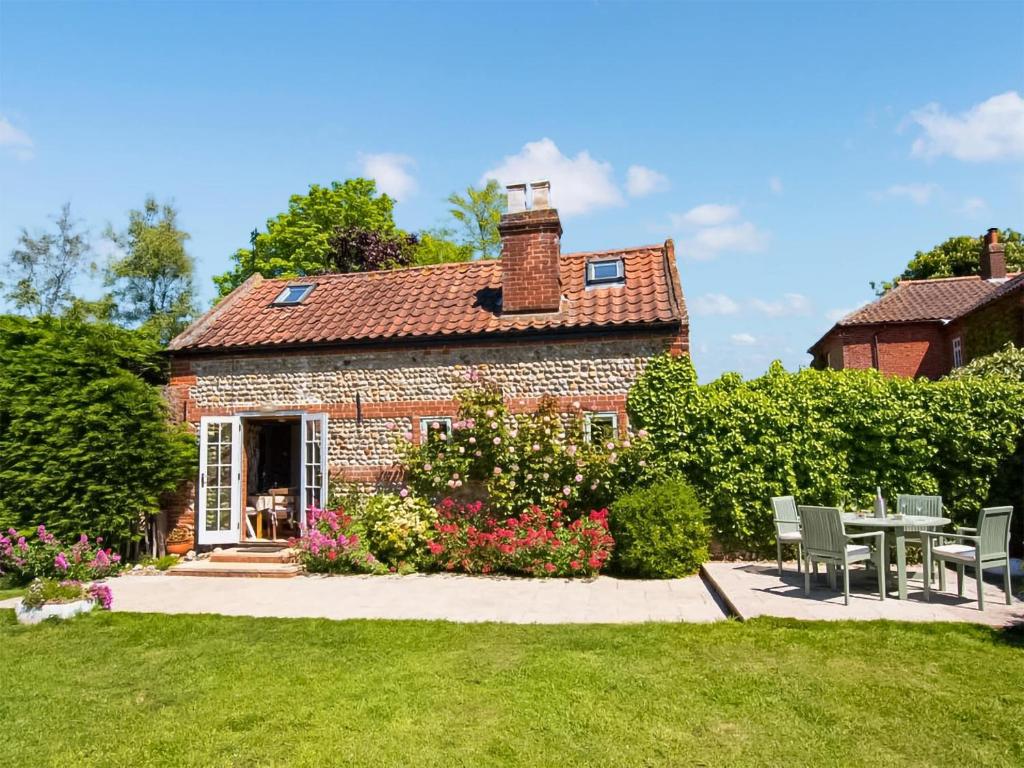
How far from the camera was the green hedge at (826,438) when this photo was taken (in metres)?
9.68

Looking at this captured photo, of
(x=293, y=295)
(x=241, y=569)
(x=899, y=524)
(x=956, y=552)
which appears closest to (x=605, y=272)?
(x=293, y=295)

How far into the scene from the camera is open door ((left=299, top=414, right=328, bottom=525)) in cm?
1164

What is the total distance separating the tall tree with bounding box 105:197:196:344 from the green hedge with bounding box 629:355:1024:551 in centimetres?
2537

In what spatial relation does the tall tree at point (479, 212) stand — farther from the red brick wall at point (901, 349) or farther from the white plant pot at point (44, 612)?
the white plant pot at point (44, 612)

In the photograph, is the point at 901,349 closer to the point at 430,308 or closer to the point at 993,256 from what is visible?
the point at 993,256

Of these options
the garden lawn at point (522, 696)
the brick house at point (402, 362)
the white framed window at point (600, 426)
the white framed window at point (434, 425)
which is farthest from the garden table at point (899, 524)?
the white framed window at point (434, 425)

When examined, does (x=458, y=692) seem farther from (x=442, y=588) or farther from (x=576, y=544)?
(x=576, y=544)

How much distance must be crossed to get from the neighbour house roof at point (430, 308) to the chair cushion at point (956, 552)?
193 inches

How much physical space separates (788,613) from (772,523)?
365cm

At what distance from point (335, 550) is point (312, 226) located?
19.4 m

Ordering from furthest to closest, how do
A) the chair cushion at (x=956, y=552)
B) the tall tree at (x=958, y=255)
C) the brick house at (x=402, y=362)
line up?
the tall tree at (x=958, y=255), the brick house at (x=402, y=362), the chair cushion at (x=956, y=552)

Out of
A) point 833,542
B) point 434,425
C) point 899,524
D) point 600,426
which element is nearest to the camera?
point 833,542

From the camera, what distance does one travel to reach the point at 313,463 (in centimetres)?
1180

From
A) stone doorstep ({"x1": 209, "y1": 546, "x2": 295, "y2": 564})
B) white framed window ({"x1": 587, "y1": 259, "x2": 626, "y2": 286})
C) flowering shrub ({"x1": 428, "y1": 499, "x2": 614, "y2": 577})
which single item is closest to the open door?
stone doorstep ({"x1": 209, "y1": 546, "x2": 295, "y2": 564})
